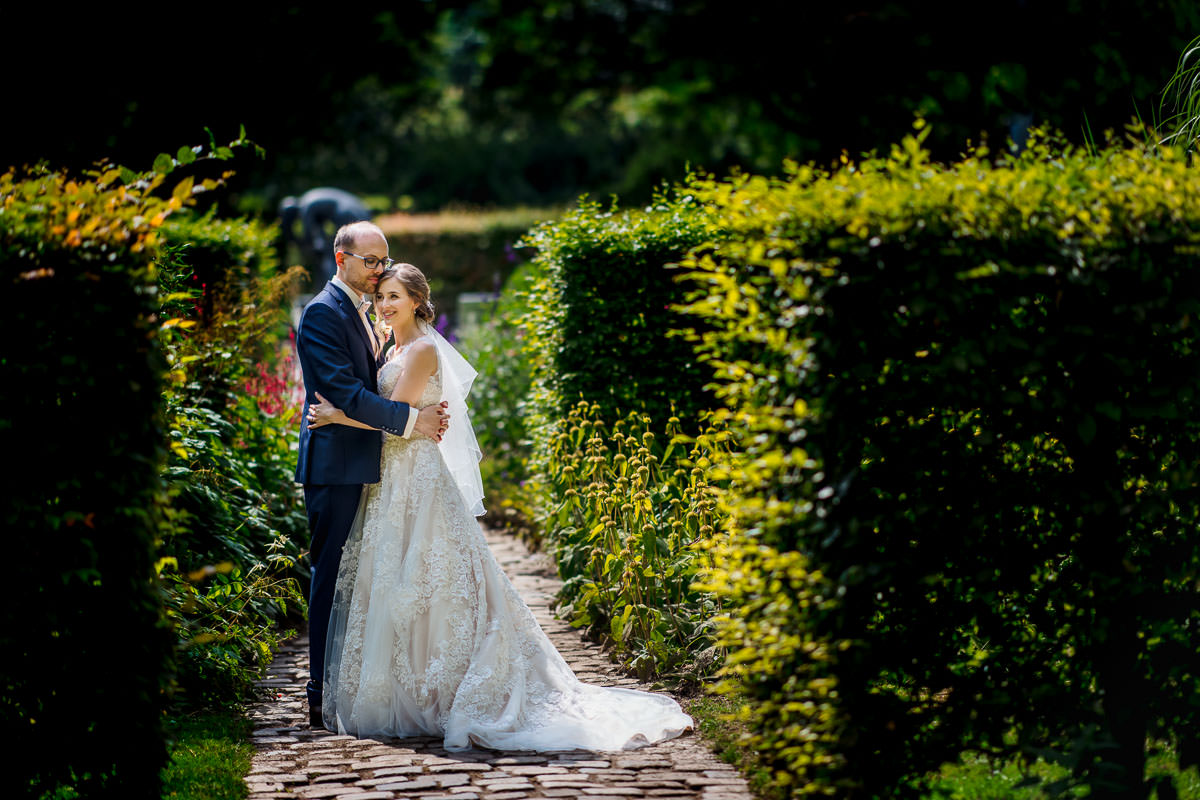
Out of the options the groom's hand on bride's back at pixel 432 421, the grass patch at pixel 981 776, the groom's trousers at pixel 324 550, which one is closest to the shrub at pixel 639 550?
the grass patch at pixel 981 776

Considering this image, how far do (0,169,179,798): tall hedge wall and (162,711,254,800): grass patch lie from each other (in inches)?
11.1

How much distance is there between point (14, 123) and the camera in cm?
1324

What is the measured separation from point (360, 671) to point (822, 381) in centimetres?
254

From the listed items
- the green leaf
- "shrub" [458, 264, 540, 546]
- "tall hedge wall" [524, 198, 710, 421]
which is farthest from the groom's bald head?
"shrub" [458, 264, 540, 546]

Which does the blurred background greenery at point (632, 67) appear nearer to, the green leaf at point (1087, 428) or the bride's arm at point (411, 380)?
the green leaf at point (1087, 428)

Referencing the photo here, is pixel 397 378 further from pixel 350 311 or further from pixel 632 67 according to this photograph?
pixel 632 67

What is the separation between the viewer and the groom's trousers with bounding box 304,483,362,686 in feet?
16.2

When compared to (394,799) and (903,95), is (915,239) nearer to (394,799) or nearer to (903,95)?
(394,799)

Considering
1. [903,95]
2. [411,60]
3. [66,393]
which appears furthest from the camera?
[411,60]

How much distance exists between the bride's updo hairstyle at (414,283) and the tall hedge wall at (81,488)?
4.76 ft

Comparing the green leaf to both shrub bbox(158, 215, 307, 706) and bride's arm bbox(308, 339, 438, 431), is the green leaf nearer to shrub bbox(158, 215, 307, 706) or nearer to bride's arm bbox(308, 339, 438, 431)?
bride's arm bbox(308, 339, 438, 431)

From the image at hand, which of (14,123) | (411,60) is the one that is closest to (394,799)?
(14,123)

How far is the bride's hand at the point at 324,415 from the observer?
4.85m

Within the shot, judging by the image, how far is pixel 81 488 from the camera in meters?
3.51
